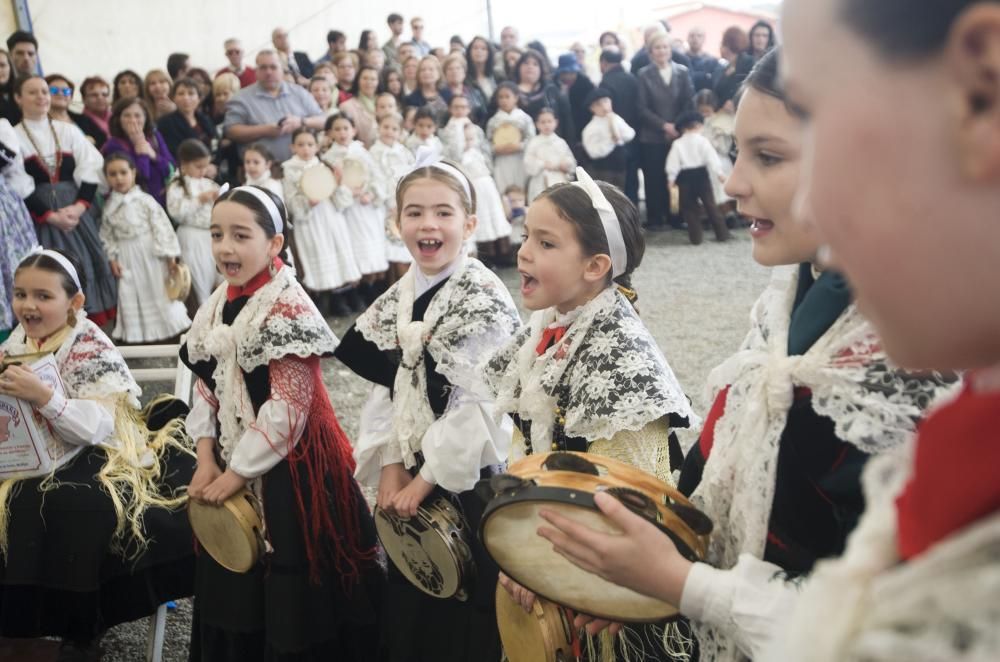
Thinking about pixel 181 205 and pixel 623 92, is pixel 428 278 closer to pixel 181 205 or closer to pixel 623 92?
pixel 181 205

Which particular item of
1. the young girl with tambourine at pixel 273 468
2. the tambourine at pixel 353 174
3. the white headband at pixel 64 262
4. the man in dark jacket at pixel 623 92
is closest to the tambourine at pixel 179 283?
the tambourine at pixel 353 174

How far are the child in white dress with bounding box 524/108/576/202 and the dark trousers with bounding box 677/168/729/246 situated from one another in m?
1.29

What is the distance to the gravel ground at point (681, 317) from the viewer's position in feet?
9.07

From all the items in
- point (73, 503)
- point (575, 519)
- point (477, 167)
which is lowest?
point (73, 503)

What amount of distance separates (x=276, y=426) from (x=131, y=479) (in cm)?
55

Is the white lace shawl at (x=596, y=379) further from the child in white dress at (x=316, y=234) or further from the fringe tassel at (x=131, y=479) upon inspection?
the child in white dress at (x=316, y=234)

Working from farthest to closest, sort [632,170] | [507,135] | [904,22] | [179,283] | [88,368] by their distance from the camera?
1. [632,170]
2. [507,135]
3. [179,283]
4. [88,368]
5. [904,22]

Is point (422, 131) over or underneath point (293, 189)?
over

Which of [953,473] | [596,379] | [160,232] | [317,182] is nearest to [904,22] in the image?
[953,473]

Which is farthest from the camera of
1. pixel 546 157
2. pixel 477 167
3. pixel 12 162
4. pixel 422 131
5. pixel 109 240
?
pixel 546 157

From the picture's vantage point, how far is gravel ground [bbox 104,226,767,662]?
9.07 feet

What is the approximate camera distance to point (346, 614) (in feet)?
7.88

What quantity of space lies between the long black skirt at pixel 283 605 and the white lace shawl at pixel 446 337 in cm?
39

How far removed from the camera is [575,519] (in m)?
1.25
